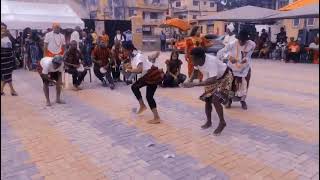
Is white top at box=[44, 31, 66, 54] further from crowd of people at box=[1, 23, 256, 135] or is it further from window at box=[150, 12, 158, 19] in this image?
window at box=[150, 12, 158, 19]

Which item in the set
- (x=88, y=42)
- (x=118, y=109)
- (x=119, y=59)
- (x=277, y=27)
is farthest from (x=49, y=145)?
(x=277, y=27)

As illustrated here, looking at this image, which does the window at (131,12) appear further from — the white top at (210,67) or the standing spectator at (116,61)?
the white top at (210,67)

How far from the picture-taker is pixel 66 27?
1453 cm

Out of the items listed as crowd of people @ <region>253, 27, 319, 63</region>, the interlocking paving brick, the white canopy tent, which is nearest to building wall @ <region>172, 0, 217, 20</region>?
crowd of people @ <region>253, 27, 319, 63</region>

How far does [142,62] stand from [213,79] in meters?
1.23

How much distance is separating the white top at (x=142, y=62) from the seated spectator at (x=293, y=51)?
10145 mm

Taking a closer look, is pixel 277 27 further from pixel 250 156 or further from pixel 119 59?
pixel 250 156

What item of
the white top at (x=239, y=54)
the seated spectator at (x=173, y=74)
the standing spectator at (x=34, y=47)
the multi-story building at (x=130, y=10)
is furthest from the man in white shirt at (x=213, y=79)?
the multi-story building at (x=130, y=10)

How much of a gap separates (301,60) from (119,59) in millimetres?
8101

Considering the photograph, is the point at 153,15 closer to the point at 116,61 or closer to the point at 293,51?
the point at 293,51

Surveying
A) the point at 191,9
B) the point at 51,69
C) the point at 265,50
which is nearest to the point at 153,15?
the point at 191,9

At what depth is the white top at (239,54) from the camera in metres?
5.67

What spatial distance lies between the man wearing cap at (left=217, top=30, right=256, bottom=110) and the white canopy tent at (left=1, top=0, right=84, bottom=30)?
994 cm

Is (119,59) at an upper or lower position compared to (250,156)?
upper
